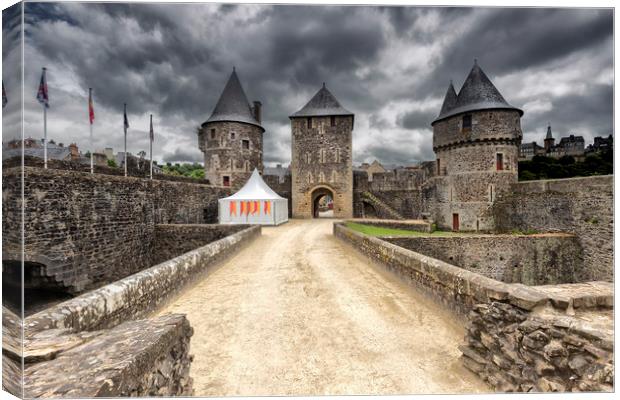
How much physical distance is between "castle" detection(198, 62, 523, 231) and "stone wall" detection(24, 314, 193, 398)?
68.8 ft

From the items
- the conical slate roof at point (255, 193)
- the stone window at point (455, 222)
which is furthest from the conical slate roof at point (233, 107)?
the stone window at point (455, 222)

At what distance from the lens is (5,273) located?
8.46ft

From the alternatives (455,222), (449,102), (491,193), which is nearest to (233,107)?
(449,102)

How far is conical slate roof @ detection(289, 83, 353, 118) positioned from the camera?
24.6 meters

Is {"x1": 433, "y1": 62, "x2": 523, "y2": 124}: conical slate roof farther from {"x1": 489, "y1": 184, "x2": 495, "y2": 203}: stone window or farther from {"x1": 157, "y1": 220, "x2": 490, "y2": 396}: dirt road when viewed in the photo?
{"x1": 157, "y1": 220, "x2": 490, "y2": 396}: dirt road

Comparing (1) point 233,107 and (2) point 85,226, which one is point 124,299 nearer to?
(2) point 85,226

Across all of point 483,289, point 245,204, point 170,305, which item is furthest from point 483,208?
point 170,305

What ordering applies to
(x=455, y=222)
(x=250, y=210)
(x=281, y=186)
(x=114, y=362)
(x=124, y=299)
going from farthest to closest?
(x=281, y=186) → (x=455, y=222) → (x=250, y=210) → (x=124, y=299) → (x=114, y=362)

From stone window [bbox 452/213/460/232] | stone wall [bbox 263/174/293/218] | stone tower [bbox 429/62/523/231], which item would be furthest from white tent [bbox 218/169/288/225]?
stone tower [bbox 429/62/523/231]

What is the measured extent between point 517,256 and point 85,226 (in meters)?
19.2

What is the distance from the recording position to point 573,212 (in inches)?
560

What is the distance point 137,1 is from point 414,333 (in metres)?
5.68

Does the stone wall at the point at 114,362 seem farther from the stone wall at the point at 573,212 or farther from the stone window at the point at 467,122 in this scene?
the stone window at the point at 467,122

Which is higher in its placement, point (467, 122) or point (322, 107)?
point (322, 107)
